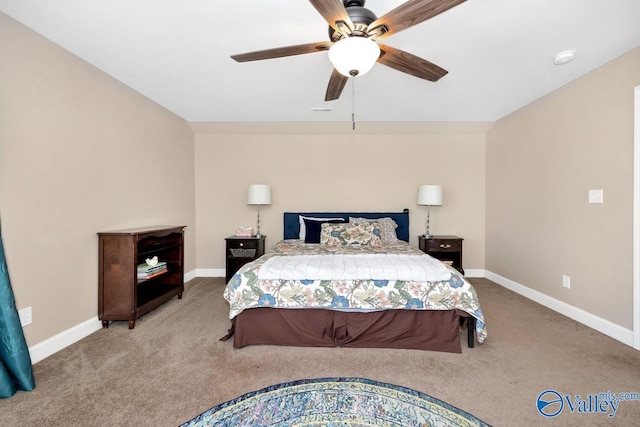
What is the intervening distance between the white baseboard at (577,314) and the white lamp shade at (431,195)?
1.46 meters

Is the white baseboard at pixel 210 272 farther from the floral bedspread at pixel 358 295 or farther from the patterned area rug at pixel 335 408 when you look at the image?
the patterned area rug at pixel 335 408

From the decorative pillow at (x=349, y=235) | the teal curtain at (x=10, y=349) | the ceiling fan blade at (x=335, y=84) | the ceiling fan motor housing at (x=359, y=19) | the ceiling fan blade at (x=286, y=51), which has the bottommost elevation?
the teal curtain at (x=10, y=349)

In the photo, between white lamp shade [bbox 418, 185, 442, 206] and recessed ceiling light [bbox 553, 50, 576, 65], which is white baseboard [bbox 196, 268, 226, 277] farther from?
recessed ceiling light [bbox 553, 50, 576, 65]

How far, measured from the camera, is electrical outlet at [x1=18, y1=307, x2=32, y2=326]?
6.27ft

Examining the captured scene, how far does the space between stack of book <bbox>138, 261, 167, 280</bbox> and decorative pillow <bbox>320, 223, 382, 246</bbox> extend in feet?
6.17

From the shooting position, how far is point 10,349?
63.2 inches

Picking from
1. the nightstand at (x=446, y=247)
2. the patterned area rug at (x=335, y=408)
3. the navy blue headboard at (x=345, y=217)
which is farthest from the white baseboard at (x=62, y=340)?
the nightstand at (x=446, y=247)

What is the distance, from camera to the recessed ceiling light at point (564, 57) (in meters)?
2.25

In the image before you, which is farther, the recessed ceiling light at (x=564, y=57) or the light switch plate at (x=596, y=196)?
the light switch plate at (x=596, y=196)

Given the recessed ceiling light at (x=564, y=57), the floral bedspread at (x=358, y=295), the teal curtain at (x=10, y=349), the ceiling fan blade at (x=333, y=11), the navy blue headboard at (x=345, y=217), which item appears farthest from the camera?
the navy blue headboard at (x=345, y=217)

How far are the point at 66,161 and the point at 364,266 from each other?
2.68 meters

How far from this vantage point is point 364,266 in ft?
7.39

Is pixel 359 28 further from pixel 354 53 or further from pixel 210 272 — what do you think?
pixel 210 272

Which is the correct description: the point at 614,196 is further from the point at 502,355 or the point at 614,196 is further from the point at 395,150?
the point at 395,150
